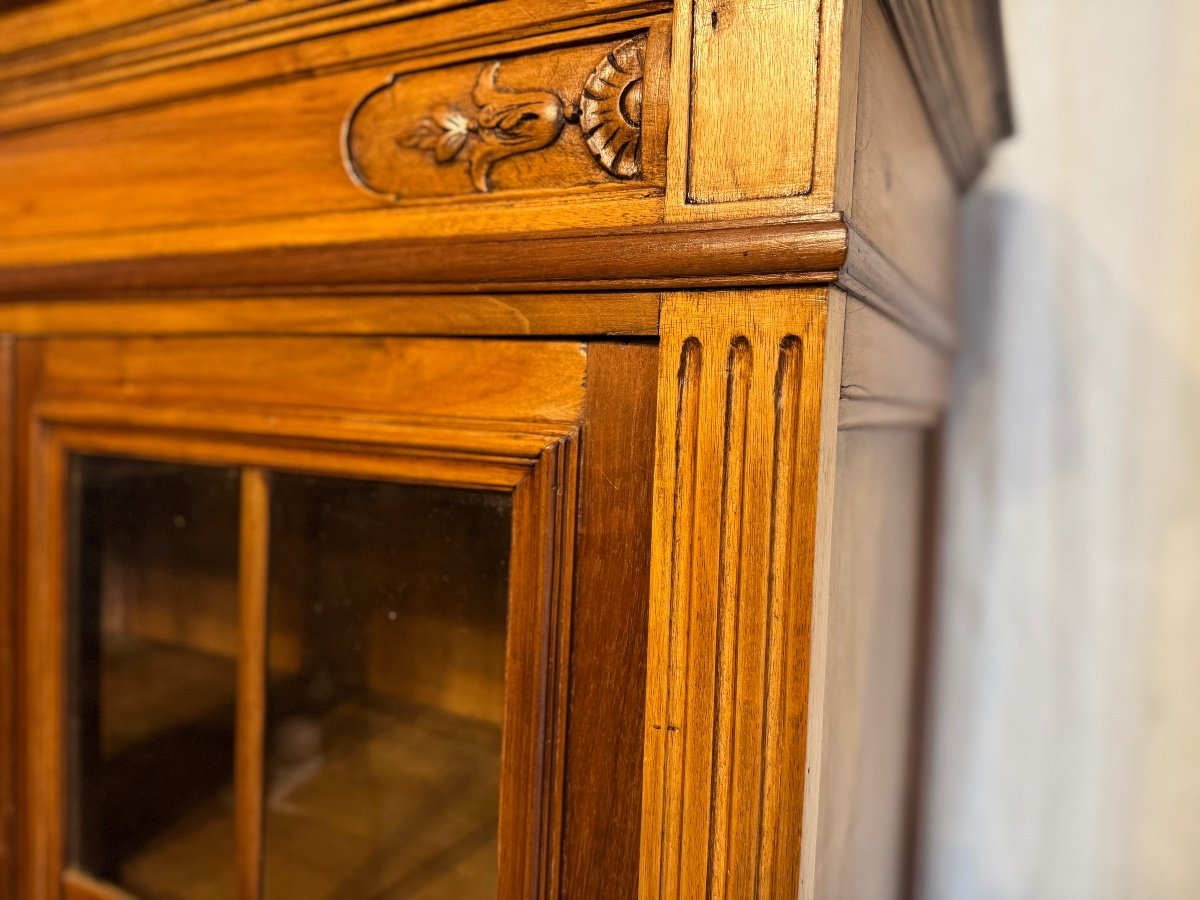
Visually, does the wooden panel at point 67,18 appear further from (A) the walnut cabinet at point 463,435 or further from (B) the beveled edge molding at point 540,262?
(B) the beveled edge molding at point 540,262

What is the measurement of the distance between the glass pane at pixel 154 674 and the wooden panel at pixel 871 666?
12.3 inches

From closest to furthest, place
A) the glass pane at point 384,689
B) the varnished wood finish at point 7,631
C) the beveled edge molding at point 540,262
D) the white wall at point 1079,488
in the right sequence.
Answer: the beveled edge molding at point 540,262 < the glass pane at point 384,689 < the varnished wood finish at point 7,631 < the white wall at point 1079,488

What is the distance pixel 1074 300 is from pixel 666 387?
52 centimetres

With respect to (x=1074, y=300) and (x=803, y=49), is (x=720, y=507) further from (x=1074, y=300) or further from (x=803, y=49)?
(x=1074, y=300)

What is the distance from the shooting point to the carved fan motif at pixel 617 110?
34 cm

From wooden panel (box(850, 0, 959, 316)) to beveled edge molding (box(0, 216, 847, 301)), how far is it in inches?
1.9

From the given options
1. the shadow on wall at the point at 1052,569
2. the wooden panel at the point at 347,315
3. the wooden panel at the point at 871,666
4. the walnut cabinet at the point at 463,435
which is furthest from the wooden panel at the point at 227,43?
the shadow on wall at the point at 1052,569

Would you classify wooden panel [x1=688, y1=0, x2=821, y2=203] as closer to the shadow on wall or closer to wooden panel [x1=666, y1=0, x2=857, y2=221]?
wooden panel [x1=666, y1=0, x2=857, y2=221]

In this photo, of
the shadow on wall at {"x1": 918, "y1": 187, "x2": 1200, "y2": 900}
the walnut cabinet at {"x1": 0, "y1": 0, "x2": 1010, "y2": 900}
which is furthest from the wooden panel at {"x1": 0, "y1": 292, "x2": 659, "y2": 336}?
the shadow on wall at {"x1": 918, "y1": 187, "x2": 1200, "y2": 900}

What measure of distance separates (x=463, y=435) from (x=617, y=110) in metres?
0.15

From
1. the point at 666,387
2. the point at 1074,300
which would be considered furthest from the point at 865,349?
the point at 1074,300

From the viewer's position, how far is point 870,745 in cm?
51

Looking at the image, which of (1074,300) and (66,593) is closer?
(66,593)

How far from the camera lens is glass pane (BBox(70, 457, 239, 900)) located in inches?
19.2
